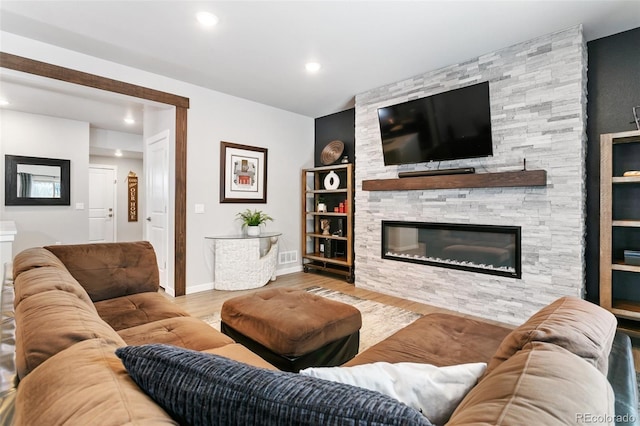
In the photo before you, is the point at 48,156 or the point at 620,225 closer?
the point at 620,225

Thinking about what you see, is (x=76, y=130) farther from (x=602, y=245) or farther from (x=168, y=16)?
(x=602, y=245)

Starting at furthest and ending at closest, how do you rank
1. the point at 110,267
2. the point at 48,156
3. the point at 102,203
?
the point at 102,203 < the point at 48,156 < the point at 110,267

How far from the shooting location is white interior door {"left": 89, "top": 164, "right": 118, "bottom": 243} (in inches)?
269

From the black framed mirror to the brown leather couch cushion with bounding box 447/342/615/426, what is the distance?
6.30m

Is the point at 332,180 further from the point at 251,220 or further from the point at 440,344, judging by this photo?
the point at 440,344

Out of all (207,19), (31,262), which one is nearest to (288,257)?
(207,19)

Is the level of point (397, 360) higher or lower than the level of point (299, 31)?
lower

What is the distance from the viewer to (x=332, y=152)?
4.93 metres

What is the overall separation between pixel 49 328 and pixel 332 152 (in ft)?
14.5

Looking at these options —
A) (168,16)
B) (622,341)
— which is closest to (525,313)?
(622,341)

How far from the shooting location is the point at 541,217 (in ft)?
9.21

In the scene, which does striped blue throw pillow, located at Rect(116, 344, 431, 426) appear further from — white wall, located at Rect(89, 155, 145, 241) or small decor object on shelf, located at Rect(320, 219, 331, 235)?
white wall, located at Rect(89, 155, 145, 241)

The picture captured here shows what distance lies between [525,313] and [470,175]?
A: 1.41 meters

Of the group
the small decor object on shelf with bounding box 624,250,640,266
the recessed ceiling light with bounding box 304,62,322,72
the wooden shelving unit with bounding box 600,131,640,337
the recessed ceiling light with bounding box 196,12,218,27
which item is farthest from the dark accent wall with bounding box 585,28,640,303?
the recessed ceiling light with bounding box 196,12,218,27
